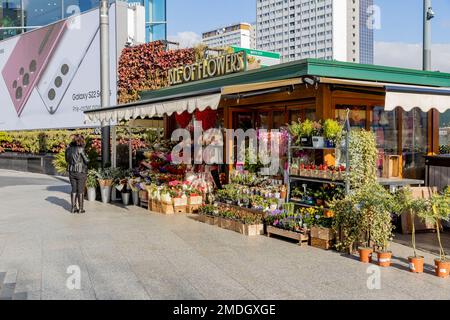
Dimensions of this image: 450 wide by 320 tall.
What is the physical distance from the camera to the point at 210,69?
45.0ft

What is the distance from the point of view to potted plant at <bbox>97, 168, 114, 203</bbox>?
1341cm

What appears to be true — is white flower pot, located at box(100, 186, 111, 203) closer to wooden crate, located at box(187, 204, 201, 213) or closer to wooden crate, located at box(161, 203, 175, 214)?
wooden crate, located at box(161, 203, 175, 214)

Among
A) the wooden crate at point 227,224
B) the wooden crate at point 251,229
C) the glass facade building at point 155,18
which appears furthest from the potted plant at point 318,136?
the glass facade building at point 155,18

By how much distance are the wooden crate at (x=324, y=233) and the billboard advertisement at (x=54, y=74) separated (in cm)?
1682

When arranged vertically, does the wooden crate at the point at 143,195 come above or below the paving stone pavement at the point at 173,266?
above

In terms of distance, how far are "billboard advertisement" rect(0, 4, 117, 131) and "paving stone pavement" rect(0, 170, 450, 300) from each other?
573 inches

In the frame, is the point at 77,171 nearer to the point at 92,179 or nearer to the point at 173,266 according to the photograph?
the point at 92,179

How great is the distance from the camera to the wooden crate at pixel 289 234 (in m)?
8.02

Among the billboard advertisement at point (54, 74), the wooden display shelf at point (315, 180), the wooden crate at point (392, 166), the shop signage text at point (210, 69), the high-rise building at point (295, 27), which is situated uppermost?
the high-rise building at point (295, 27)

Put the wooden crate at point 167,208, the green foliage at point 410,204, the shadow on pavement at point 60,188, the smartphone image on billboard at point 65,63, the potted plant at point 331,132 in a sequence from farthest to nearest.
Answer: the smartphone image on billboard at point 65,63, the shadow on pavement at point 60,188, the wooden crate at point 167,208, the potted plant at point 331,132, the green foliage at point 410,204

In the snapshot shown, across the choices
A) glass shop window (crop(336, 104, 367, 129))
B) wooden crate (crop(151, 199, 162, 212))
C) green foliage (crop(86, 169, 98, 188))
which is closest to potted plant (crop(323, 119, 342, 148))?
glass shop window (crop(336, 104, 367, 129))

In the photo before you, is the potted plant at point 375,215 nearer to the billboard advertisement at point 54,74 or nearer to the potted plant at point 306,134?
the potted plant at point 306,134

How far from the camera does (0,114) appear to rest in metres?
Result: 31.5

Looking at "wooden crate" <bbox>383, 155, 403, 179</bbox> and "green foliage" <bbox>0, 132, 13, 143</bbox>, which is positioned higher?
"green foliage" <bbox>0, 132, 13, 143</bbox>
